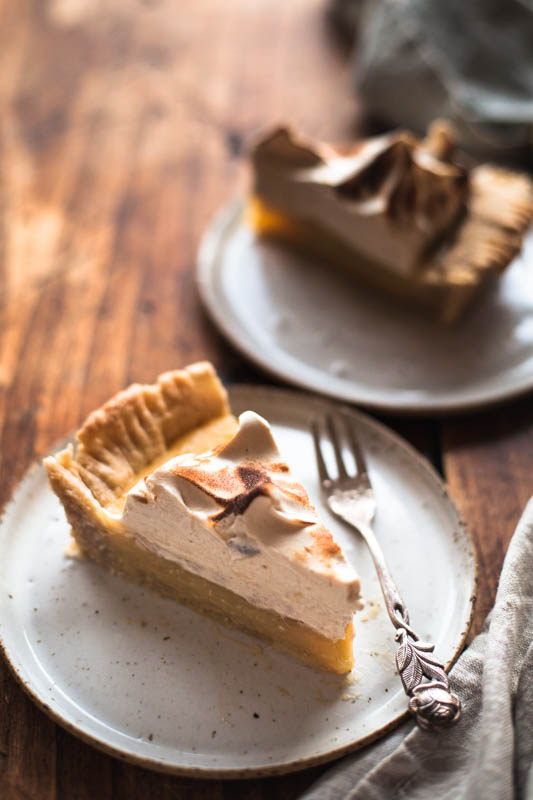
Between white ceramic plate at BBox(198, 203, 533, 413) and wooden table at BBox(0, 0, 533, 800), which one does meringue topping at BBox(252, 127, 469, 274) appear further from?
wooden table at BBox(0, 0, 533, 800)

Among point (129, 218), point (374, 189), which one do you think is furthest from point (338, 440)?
point (129, 218)

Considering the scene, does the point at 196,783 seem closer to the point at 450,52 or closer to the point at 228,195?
the point at 228,195

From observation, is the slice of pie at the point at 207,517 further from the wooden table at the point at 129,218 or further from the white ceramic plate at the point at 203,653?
the wooden table at the point at 129,218

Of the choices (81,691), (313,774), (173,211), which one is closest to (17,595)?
(81,691)

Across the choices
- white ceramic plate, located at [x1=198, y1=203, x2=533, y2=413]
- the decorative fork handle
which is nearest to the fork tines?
white ceramic plate, located at [x1=198, y1=203, x2=533, y2=413]

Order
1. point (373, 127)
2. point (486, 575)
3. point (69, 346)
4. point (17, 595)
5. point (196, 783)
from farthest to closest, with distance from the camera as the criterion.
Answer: point (373, 127)
point (69, 346)
point (486, 575)
point (17, 595)
point (196, 783)

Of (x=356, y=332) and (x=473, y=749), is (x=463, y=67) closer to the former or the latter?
(x=356, y=332)

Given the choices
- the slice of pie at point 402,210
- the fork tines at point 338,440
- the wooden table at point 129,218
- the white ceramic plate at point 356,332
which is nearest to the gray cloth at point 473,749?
the wooden table at point 129,218
